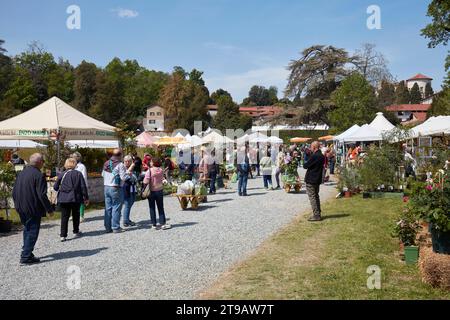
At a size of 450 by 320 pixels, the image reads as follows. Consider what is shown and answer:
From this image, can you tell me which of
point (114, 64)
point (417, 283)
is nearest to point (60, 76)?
point (114, 64)

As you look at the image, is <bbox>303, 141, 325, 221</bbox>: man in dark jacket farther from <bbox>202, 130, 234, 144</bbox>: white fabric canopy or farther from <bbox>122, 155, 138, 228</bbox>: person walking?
<bbox>202, 130, 234, 144</bbox>: white fabric canopy

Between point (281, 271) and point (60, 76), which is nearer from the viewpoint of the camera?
point (281, 271)

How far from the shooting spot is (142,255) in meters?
6.98

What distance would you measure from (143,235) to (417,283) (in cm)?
522

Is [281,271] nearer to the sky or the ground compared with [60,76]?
nearer to the ground

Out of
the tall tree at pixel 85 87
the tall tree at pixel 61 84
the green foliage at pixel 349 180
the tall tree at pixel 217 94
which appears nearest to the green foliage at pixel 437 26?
the green foliage at pixel 349 180

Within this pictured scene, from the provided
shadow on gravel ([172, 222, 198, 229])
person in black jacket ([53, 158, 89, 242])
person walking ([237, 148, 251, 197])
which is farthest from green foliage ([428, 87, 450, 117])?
person in black jacket ([53, 158, 89, 242])

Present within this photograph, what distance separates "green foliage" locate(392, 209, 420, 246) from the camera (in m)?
6.51

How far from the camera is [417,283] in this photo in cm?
531

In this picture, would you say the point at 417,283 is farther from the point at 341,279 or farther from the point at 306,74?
the point at 306,74

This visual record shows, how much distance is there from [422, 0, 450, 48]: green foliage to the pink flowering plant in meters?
17.8

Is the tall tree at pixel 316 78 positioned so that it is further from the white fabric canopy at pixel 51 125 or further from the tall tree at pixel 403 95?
the tall tree at pixel 403 95

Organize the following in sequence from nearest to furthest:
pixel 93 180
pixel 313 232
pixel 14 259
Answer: pixel 14 259
pixel 313 232
pixel 93 180
